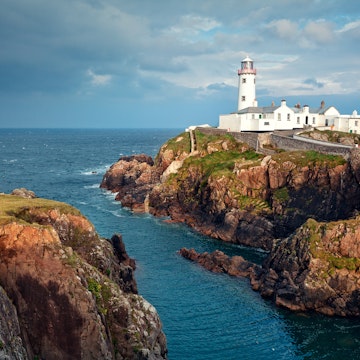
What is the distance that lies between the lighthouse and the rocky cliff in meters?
16.8

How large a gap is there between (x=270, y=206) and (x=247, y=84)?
5446 centimetres

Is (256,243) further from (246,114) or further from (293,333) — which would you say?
(246,114)

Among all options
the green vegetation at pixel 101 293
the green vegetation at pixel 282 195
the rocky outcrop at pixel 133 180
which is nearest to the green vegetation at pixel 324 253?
the green vegetation at pixel 282 195

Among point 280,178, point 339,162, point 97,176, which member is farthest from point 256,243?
point 97,176

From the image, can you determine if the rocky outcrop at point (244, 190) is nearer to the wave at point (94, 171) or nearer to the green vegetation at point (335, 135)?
the green vegetation at point (335, 135)

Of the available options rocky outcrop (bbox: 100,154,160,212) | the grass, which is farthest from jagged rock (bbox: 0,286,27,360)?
rocky outcrop (bbox: 100,154,160,212)

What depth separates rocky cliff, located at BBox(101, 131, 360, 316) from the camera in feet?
170

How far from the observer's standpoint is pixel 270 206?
7775cm

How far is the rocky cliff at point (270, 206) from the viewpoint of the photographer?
170ft

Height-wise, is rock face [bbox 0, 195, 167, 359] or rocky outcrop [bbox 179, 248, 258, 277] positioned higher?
rock face [bbox 0, 195, 167, 359]

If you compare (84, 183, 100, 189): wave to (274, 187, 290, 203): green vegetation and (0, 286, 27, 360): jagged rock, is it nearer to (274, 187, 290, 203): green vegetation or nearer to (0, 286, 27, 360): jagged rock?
(274, 187, 290, 203): green vegetation

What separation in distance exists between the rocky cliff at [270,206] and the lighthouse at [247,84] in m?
16.8

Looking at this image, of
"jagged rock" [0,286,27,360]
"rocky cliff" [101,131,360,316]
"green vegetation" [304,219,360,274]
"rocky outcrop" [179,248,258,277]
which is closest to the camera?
"jagged rock" [0,286,27,360]

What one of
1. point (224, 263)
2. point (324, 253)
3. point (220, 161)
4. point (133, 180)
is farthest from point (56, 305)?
point (133, 180)
